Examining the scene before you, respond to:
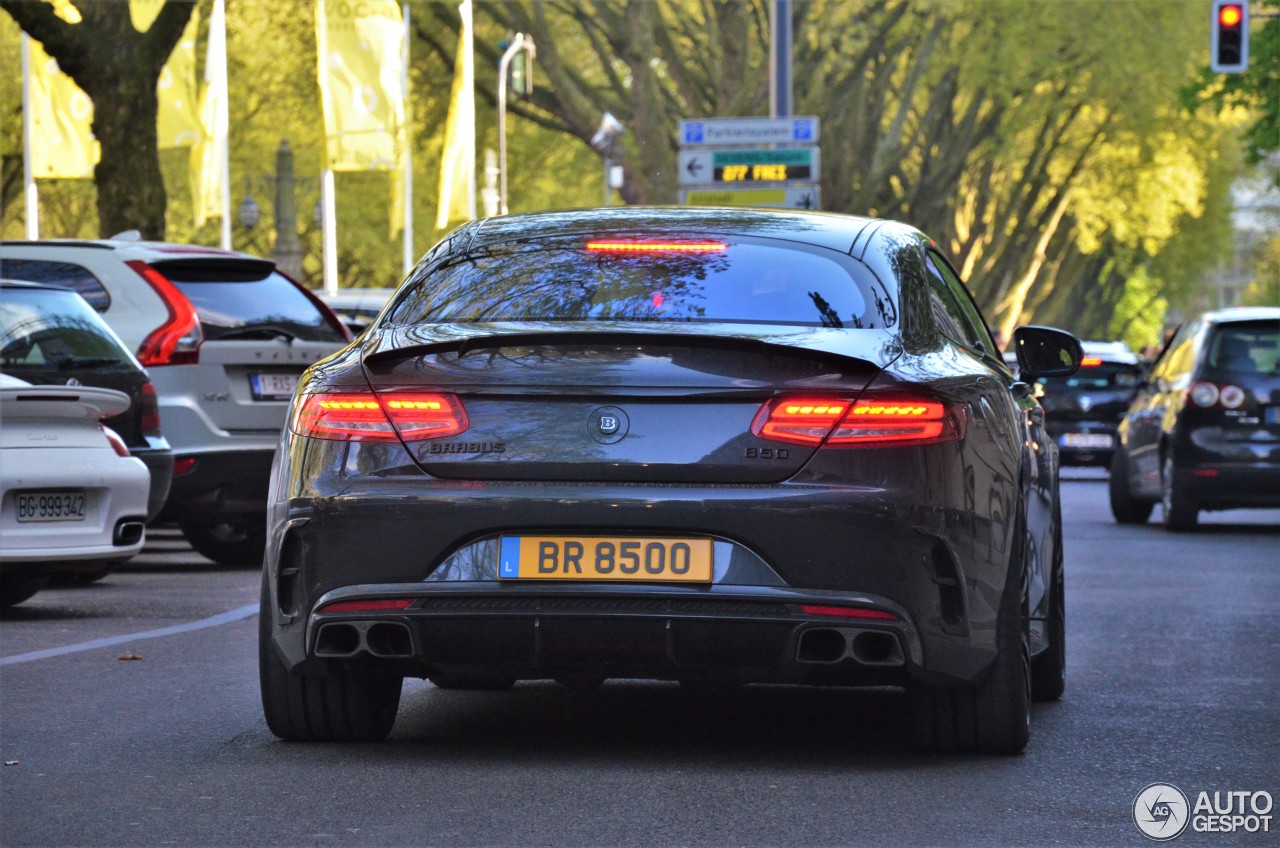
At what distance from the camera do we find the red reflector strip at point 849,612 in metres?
6.10

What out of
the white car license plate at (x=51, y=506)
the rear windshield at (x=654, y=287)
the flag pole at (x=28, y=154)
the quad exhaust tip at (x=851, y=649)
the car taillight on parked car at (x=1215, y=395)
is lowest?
the quad exhaust tip at (x=851, y=649)

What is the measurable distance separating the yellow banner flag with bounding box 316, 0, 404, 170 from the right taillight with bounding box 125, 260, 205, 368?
1890 cm

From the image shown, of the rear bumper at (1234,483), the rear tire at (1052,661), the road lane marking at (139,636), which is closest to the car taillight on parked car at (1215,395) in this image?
the rear bumper at (1234,483)

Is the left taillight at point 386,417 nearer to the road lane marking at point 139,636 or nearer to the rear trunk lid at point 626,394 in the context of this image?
the rear trunk lid at point 626,394

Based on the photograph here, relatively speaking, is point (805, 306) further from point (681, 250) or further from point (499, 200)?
point (499, 200)

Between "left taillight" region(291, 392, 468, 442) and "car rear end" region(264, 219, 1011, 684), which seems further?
"left taillight" region(291, 392, 468, 442)

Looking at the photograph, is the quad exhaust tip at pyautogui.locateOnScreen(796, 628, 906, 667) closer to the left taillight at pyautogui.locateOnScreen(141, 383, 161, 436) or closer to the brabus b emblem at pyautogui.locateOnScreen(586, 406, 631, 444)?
the brabus b emblem at pyautogui.locateOnScreen(586, 406, 631, 444)

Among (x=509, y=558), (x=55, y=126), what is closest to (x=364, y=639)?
(x=509, y=558)

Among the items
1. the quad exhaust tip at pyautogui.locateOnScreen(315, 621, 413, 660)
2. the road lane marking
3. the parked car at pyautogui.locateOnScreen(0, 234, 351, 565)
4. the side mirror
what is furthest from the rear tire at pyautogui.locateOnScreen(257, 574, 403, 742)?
the parked car at pyautogui.locateOnScreen(0, 234, 351, 565)

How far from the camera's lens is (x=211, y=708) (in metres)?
7.58

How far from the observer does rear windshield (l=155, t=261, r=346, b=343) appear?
44.5 feet

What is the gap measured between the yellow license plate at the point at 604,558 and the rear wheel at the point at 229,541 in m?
8.02

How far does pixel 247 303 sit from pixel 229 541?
136 cm

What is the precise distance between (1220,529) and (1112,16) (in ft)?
74.9
